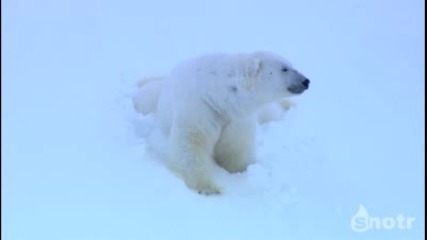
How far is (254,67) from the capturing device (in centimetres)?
200

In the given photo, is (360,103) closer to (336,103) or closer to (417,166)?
(336,103)

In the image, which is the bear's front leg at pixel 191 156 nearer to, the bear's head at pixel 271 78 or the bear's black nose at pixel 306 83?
the bear's head at pixel 271 78

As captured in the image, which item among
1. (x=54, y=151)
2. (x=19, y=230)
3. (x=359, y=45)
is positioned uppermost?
(x=359, y=45)

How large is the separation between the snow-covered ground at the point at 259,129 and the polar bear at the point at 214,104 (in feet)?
0.12

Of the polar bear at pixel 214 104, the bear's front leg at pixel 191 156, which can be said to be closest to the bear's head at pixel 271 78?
the polar bear at pixel 214 104

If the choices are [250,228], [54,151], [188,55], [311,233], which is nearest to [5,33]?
[54,151]

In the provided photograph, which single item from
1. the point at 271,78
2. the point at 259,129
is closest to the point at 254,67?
the point at 271,78

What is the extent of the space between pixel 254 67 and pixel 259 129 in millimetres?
172

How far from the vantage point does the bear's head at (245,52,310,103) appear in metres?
2.01

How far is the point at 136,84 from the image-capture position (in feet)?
6.69

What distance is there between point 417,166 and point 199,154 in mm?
559

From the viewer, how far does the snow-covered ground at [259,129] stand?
78.3 inches

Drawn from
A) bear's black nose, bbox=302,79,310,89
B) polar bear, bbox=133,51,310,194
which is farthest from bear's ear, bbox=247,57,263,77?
bear's black nose, bbox=302,79,310,89

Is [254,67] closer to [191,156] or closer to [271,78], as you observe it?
[271,78]
